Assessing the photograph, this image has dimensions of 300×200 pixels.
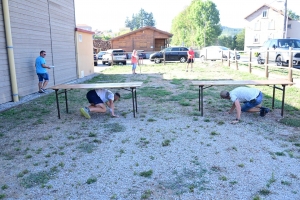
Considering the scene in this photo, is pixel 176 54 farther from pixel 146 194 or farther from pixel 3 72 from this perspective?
pixel 146 194

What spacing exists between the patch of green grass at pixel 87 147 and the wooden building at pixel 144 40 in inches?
1316

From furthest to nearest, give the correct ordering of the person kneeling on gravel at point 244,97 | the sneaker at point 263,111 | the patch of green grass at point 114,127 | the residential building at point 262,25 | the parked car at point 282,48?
the residential building at point 262,25 < the parked car at point 282,48 < the sneaker at point 263,111 < the person kneeling on gravel at point 244,97 < the patch of green grass at point 114,127

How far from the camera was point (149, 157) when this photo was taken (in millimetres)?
4230

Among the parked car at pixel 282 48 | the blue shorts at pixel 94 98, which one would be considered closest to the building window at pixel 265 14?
the parked car at pixel 282 48

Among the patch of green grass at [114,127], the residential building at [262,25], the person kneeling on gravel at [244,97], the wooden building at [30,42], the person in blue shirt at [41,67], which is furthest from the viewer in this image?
the residential building at [262,25]

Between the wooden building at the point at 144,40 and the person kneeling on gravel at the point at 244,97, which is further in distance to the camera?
the wooden building at the point at 144,40

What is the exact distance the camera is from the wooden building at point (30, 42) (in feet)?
27.2

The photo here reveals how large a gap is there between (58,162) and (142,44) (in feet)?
115

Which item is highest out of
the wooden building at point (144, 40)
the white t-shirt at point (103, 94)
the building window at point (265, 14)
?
the building window at point (265, 14)

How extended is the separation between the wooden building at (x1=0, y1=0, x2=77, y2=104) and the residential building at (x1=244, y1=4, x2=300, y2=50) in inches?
1720

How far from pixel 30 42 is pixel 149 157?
24.7 feet

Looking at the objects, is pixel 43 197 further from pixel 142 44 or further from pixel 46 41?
pixel 142 44

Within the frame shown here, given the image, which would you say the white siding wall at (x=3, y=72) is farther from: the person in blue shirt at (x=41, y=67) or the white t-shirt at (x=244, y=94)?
the white t-shirt at (x=244, y=94)

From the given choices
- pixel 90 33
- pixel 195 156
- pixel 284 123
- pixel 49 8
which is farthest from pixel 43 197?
pixel 90 33
